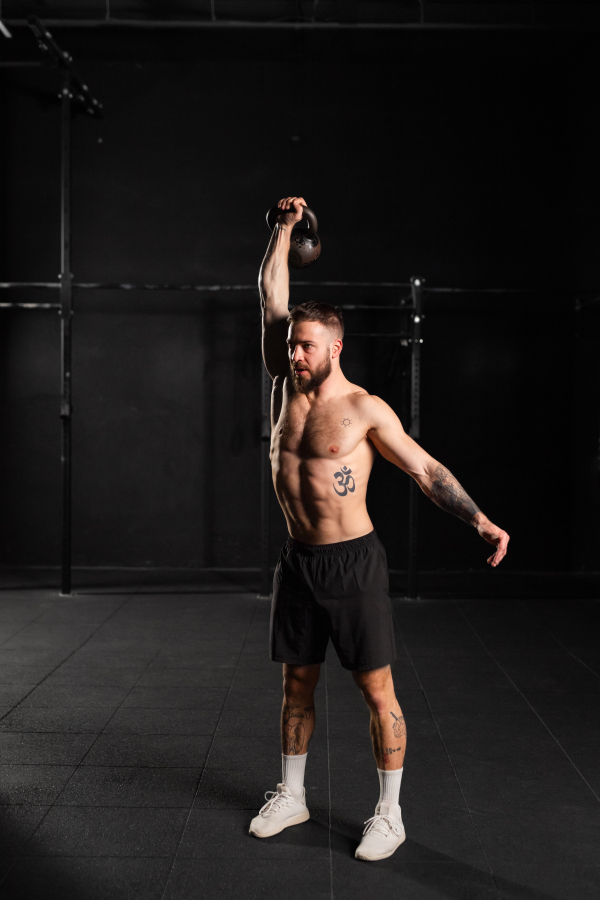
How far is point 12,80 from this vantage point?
5.84 m

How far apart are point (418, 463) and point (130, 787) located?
1377 millimetres

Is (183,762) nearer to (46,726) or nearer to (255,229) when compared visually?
(46,726)

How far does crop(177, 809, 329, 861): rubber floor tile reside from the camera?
203 cm

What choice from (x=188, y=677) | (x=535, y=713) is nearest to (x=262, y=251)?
(x=188, y=677)

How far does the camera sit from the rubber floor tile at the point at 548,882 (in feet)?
6.06

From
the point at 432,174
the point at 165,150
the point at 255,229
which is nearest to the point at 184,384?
the point at 255,229

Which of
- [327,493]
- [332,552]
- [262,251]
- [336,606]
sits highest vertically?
[262,251]

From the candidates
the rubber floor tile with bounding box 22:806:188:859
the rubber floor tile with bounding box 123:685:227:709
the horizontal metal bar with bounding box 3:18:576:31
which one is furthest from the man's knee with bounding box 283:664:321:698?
the horizontal metal bar with bounding box 3:18:576:31

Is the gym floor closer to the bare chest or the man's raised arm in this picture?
the bare chest

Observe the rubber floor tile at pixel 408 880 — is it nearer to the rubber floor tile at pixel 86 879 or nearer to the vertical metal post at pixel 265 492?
the rubber floor tile at pixel 86 879

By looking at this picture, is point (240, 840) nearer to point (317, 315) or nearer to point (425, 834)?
point (425, 834)

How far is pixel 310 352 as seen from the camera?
2.09 meters

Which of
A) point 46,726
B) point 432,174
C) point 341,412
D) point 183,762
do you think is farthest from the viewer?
point 432,174

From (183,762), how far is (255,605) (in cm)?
228
